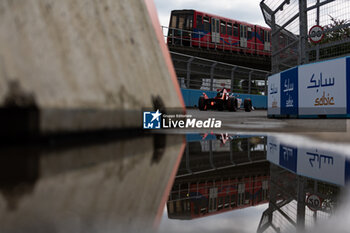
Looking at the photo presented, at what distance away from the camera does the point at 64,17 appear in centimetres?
255

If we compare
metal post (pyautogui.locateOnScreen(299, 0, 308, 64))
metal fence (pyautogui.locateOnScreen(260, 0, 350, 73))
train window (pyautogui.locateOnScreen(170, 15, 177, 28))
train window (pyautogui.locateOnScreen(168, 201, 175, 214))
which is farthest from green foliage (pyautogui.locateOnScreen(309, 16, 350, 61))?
train window (pyautogui.locateOnScreen(170, 15, 177, 28))

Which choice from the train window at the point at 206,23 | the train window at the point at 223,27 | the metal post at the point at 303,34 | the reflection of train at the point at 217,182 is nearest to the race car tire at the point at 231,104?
the metal post at the point at 303,34

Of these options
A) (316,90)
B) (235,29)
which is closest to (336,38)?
(316,90)

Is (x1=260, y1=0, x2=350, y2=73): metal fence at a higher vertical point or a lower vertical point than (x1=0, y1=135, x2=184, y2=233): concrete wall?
higher

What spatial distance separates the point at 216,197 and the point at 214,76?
17.6m

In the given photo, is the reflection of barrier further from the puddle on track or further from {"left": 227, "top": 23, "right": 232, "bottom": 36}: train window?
{"left": 227, "top": 23, "right": 232, "bottom": 36}: train window

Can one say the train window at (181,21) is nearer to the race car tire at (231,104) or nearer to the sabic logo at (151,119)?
the race car tire at (231,104)

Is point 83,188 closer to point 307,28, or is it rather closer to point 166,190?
point 166,190

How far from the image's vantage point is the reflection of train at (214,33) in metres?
18.7

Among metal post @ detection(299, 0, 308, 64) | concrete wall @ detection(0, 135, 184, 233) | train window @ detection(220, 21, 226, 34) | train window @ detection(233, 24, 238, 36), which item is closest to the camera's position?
concrete wall @ detection(0, 135, 184, 233)

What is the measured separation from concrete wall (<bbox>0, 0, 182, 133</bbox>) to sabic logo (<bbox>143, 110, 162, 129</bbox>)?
0.32 ft

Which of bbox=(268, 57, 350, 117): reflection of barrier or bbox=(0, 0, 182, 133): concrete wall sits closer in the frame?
bbox=(0, 0, 182, 133): concrete wall

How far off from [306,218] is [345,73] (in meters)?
5.96

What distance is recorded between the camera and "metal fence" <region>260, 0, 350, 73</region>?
707 cm
